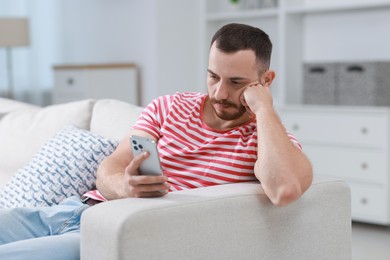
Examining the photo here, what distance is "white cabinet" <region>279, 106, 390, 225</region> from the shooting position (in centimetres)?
411

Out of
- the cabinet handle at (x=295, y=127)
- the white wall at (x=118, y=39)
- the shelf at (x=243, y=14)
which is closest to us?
the cabinet handle at (x=295, y=127)

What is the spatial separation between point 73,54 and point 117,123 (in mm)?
3430

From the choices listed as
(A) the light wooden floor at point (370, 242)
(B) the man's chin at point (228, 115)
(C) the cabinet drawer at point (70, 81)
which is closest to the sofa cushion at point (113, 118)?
(B) the man's chin at point (228, 115)

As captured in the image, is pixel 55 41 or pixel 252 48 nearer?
pixel 252 48

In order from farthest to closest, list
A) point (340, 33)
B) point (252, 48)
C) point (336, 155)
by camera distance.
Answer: point (340, 33), point (336, 155), point (252, 48)

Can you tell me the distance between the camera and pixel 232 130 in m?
1.96

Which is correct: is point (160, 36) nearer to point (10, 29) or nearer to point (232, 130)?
point (10, 29)

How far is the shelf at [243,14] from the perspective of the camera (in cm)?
475

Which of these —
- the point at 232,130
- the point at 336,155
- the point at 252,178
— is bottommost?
the point at 336,155

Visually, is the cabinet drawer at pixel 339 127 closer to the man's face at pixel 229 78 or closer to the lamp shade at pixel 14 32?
the lamp shade at pixel 14 32

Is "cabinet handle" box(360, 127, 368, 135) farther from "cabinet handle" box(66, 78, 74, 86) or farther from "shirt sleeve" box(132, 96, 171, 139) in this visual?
"shirt sleeve" box(132, 96, 171, 139)

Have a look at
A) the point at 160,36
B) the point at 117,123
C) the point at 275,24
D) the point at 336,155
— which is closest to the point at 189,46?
the point at 160,36

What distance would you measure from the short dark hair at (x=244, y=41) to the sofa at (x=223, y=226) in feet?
1.15

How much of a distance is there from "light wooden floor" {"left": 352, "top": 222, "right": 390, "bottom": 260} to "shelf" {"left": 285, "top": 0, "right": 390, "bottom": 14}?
4.30 ft
